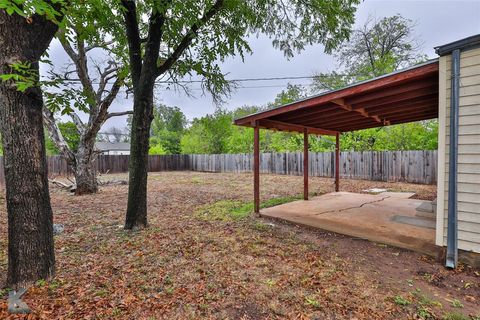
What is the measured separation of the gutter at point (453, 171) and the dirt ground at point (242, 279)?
0.22 meters

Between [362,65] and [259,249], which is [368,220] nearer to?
[259,249]

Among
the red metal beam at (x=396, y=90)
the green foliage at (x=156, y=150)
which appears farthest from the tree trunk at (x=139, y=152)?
the green foliage at (x=156, y=150)

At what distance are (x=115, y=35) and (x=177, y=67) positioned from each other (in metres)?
1.18

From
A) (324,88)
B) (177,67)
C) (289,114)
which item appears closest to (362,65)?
(324,88)

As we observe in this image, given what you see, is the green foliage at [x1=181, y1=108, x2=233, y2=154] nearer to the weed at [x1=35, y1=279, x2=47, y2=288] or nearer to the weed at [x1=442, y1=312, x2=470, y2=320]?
the weed at [x1=35, y1=279, x2=47, y2=288]

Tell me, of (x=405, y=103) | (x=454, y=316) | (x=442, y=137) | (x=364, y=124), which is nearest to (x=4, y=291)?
(x=454, y=316)

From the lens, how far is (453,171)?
2.59 m

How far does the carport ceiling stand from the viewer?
303cm

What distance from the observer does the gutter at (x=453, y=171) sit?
254 cm

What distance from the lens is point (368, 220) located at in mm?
4441

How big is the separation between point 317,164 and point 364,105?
8727mm

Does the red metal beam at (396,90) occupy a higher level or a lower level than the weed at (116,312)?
higher

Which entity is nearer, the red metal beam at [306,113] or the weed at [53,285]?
the weed at [53,285]

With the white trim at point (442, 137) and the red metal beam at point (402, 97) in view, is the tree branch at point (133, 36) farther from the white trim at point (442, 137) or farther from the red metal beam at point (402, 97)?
the white trim at point (442, 137)
